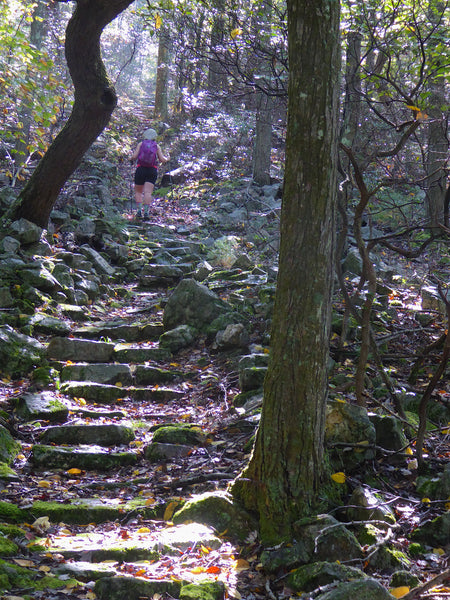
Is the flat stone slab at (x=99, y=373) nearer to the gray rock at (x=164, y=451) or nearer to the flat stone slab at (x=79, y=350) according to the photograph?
the flat stone slab at (x=79, y=350)

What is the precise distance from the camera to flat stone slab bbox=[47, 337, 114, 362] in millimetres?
6609

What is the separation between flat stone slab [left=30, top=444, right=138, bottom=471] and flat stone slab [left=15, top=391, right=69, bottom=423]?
1.94ft

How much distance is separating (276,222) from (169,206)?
390cm

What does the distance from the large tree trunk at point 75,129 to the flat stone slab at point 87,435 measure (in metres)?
5.47

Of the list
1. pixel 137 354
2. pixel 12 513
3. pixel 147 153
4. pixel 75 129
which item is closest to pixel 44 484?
pixel 12 513

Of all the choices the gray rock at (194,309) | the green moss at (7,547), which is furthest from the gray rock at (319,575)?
the gray rock at (194,309)

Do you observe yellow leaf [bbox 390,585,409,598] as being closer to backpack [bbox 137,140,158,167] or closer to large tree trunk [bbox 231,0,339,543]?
large tree trunk [bbox 231,0,339,543]

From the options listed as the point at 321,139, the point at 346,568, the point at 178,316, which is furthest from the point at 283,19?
the point at 346,568

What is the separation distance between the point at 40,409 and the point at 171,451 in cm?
139

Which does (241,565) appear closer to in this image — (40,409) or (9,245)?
(40,409)

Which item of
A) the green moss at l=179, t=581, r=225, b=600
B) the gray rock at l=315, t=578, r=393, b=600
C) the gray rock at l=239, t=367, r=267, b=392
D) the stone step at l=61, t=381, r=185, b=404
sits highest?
the gray rock at l=239, t=367, r=267, b=392

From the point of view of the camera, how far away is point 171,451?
480cm

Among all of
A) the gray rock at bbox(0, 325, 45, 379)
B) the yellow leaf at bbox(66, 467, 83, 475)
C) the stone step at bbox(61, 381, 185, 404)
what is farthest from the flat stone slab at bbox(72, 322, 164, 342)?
the yellow leaf at bbox(66, 467, 83, 475)

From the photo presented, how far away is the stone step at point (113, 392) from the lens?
5926 millimetres
